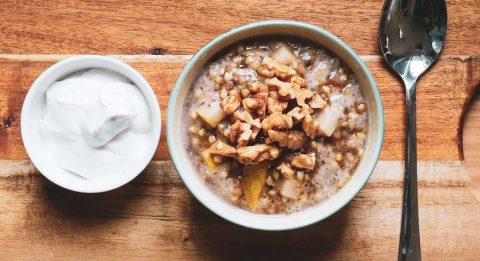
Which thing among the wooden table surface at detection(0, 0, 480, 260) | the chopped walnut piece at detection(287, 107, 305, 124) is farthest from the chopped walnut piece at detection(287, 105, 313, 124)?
the wooden table surface at detection(0, 0, 480, 260)

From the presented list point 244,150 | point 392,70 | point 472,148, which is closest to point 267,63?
point 244,150

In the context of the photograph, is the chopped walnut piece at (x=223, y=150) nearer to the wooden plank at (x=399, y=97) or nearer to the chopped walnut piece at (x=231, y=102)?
Result: the chopped walnut piece at (x=231, y=102)

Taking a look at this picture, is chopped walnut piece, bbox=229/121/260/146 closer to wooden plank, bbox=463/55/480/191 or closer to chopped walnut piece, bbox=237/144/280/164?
chopped walnut piece, bbox=237/144/280/164

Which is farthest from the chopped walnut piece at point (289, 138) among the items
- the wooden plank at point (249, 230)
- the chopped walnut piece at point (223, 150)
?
the wooden plank at point (249, 230)

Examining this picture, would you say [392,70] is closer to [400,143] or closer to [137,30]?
[400,143]

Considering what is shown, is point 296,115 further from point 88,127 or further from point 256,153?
point 88,127

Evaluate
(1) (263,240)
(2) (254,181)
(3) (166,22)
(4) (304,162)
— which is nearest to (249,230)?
(1) (263,240)

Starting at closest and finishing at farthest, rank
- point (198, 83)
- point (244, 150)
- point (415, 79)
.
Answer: point (244, 150), point (198, 83), point (415, 79)
